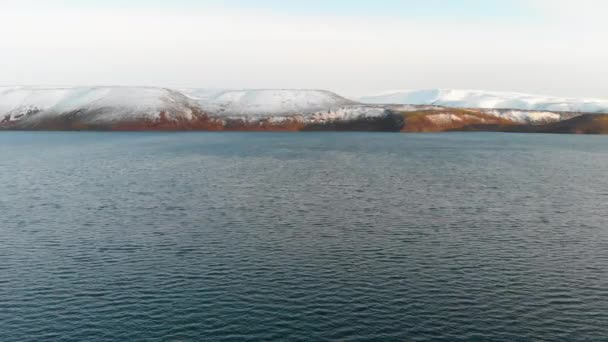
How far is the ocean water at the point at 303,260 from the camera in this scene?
4769 centimetres

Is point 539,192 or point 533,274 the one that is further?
point 539,192

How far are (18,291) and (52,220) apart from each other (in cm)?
3360

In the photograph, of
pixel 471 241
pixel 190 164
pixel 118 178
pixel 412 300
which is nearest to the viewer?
pixel 412 300

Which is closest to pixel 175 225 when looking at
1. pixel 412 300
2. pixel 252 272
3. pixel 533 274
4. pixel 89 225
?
pixel 89 225

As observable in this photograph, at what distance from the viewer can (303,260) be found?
65.8 metres

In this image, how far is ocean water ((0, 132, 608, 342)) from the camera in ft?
156

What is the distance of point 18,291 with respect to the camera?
55719 millimetres

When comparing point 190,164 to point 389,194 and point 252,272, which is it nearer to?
point 389,194

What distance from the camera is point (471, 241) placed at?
74375 millimetres

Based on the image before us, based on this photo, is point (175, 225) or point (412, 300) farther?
point (175, 225)

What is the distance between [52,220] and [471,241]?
2624 inches

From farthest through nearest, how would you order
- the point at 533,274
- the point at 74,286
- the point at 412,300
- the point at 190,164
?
1. the point at 190,164
2. the point at 533,274
3. the point at 74,286
4. the point at 412,300

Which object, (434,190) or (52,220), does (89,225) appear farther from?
(434,190)

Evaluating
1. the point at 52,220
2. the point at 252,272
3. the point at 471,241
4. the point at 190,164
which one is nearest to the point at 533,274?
the point at 471,241
